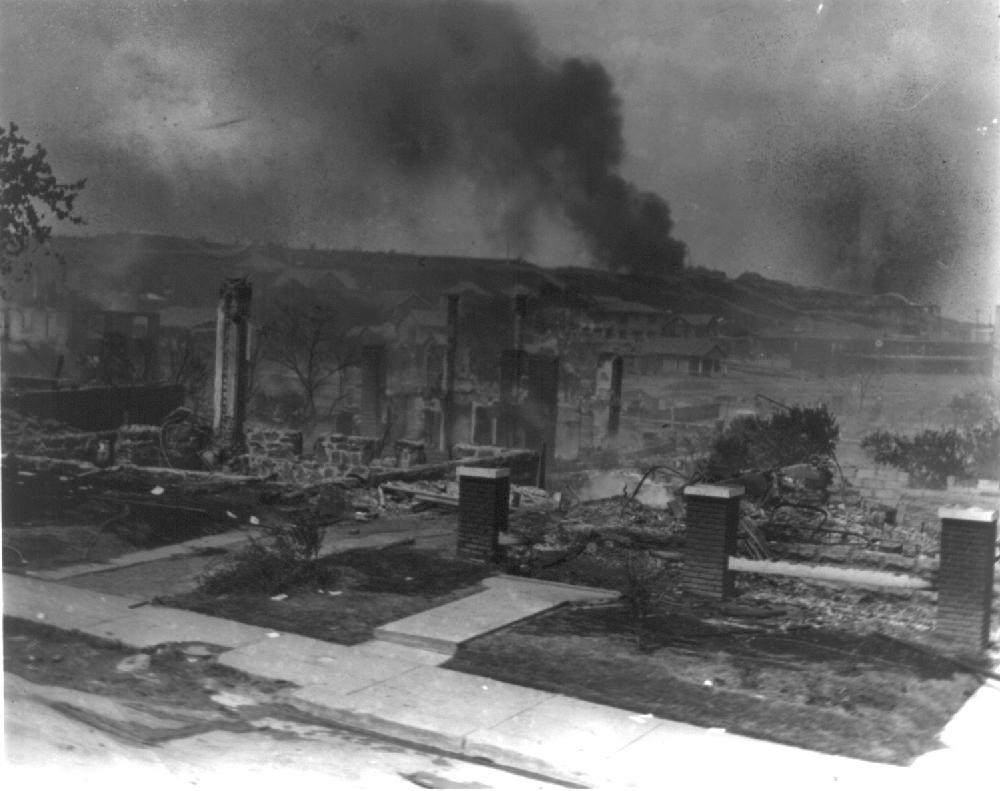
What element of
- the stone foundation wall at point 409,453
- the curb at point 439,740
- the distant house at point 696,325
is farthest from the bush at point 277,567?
the distant house at point 696,325

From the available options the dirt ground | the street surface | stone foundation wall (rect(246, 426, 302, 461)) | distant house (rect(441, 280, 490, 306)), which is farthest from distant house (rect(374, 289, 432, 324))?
the street surface

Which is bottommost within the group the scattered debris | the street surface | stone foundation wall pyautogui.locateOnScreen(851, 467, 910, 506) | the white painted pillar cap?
the street surface

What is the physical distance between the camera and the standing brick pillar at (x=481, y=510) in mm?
6969

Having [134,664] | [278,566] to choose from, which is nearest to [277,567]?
[278,566]

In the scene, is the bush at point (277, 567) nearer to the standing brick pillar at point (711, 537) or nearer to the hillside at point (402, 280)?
the hillside at point (402, 280)

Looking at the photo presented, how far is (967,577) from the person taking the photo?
606 cm

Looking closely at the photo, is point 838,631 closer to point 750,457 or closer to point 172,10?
point 750,457

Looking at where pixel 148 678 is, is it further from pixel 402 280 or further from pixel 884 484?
pixel 884 484

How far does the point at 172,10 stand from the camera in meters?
7.29

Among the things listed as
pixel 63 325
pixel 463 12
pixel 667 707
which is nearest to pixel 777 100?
pixel 463 12

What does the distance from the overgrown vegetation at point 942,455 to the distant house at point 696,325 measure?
1012 millimetres

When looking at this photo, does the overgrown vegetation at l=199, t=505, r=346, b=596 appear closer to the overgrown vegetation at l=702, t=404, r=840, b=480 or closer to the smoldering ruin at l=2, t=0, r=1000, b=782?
the smoldering ruin at l=2, t=0, r=1000, b=782

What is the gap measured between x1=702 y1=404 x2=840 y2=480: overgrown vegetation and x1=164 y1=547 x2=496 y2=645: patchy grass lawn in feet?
5.21

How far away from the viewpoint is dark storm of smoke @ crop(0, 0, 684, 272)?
21.8ft
